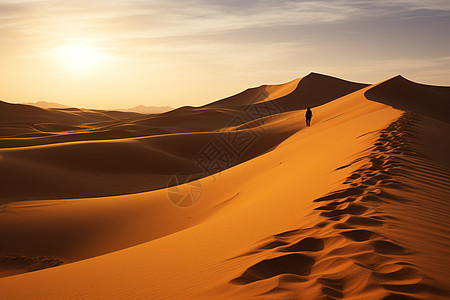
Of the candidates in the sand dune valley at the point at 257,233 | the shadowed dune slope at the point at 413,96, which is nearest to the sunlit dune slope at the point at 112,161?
the sand dune valley at the point at 257,233

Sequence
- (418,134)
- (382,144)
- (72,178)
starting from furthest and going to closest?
(72,178) < (418,134) < (382,144)

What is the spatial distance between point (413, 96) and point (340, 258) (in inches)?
1197

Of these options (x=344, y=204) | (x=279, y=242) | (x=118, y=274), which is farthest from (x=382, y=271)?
(x=118, y=274)

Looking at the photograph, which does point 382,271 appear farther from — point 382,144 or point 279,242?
point 382,144

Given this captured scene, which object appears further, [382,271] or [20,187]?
[20,187]

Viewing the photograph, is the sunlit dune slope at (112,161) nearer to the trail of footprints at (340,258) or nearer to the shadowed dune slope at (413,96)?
the shadowed dune slope at (413,96)

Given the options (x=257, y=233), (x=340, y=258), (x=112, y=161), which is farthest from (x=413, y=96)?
(x=340, y=258)

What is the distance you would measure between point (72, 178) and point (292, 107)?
4673 centimetres

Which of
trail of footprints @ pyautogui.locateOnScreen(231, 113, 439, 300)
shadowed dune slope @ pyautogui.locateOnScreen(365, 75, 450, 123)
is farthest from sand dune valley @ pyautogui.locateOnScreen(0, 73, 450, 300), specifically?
shadowed dune slope @ pyautogui.locateOnScreen(365, 75, 450, 123)

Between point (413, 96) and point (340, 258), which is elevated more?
point (413, 96)

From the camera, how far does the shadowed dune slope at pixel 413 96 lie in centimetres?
2578

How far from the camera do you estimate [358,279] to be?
2434 millimetres

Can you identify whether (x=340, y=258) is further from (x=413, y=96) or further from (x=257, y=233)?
(x=413, y=96)

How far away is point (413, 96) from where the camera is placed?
28.8 meters
